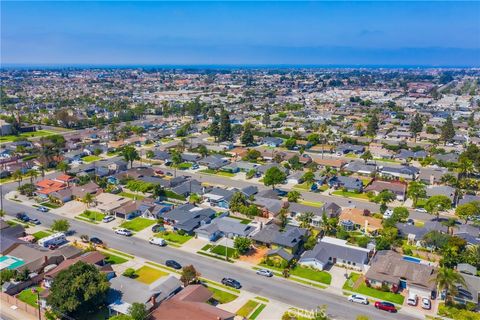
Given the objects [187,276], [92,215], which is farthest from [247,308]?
[92,215]

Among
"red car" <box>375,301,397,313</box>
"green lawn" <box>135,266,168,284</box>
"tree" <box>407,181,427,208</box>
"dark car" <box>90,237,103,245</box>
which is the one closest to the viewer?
"red car" <box>375,301,397,313</box>

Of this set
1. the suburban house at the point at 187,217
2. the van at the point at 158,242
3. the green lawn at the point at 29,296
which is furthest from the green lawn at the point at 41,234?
the suburban house at the point at 187,217

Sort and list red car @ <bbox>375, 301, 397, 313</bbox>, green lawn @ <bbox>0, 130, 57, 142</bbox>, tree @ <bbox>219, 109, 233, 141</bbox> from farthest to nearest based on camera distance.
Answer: tree @ <bbox>219, 109, 233, 141</bbox> → green lawn @ <bbox>0, 130, 57, 142</bbox> → red car @ <bbox>375, 301, 397, 313</bbox>

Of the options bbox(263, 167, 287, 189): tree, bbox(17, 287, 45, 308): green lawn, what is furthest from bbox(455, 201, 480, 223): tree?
bbox(17, 287, 45, 308): green lawn

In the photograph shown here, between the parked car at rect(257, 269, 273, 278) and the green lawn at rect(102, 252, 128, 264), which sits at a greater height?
the parked car at rect(257, 269, 273, 278)

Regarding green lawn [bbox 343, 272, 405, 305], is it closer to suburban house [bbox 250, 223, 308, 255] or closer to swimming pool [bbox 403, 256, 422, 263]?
swimming pool [bbox 403, 256, 422, 263]

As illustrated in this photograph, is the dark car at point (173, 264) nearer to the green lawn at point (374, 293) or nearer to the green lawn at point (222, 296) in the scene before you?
the green lawn at point (222, 296)
